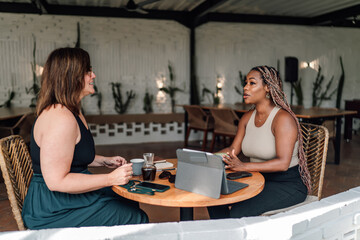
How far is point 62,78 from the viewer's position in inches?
58.9

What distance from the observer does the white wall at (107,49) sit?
6531mm

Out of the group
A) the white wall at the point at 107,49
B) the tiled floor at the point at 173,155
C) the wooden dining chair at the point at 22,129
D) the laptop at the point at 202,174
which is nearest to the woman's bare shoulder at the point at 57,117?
the laptop at the point at 202,174

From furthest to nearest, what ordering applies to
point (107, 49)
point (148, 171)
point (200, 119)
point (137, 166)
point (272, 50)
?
point (272, 50)
point (107, 49)
point (200, 119)
point (137, 166)
point (148, 171)

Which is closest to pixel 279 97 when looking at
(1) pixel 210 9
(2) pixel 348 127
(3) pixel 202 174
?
(3) pixel 202 174

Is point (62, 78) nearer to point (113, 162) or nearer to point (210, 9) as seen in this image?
point (113, 162)

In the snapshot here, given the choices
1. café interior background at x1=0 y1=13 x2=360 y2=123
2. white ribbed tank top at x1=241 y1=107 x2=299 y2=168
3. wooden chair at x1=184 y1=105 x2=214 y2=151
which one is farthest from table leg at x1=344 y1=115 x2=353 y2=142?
white ribbed tank top at x1=241 y1=107 x2=299 y2=168

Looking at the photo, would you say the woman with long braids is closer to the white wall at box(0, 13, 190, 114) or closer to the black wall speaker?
the white wall at box(0, 13, 190, 114)

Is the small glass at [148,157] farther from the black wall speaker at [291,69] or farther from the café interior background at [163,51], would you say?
the black wall speaker at [291,69]

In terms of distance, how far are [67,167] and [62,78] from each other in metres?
0.42

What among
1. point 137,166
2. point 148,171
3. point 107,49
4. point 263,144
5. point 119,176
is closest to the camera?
point 119,176

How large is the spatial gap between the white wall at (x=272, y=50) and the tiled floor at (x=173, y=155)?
5.86 feet

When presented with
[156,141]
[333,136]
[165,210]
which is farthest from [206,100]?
[165,210]

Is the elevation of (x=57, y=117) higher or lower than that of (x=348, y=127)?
higher

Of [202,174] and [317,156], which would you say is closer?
[202,174]
